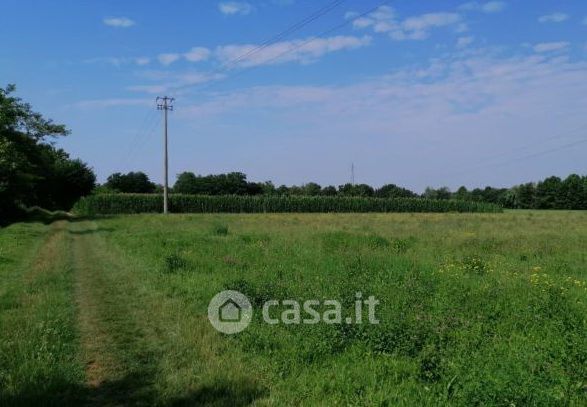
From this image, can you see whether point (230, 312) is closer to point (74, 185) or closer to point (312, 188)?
point (74, 185)

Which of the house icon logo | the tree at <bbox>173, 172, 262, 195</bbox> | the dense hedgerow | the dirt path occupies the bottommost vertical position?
the dirt path

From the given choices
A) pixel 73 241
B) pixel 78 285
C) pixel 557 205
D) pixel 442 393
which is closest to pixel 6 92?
pixel 73 241

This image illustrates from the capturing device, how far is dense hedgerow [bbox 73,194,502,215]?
204 feet

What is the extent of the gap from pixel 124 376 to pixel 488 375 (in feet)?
12.5

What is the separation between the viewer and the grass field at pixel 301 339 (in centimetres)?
489

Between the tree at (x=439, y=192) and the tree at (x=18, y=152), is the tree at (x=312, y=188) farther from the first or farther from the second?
the tree at (x=18, y=152)

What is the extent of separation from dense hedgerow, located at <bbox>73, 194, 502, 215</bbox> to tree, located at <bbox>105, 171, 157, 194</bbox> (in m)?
45.2

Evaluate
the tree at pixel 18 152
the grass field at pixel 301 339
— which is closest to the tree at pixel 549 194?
the tree at pixel 18 152

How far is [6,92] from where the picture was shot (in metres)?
39.2

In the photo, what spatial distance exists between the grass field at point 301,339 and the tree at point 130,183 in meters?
104

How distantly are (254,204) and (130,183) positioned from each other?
49938 millimetres

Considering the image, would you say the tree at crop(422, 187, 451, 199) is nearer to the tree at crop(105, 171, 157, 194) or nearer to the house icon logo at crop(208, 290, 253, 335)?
the tree at crop(105, 171, 157, 194)

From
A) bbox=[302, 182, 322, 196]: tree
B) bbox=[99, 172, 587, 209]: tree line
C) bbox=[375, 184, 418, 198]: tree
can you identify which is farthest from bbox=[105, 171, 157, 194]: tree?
bbox=[375, 184, 418, 198]: tree

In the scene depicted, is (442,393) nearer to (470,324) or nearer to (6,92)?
(470,324)
